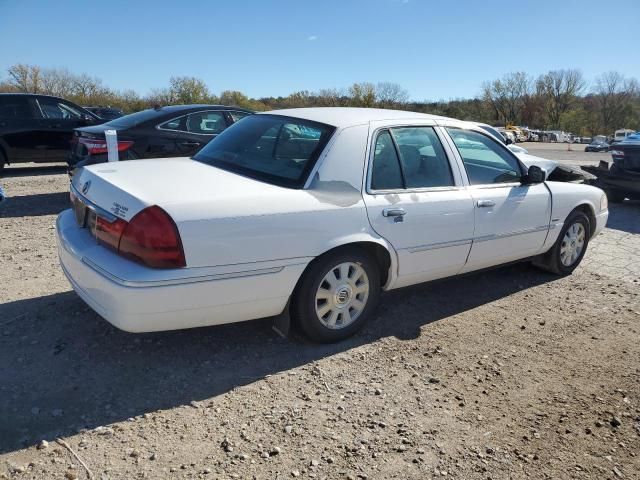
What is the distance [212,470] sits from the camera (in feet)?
7.82

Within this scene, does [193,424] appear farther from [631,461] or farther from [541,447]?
[631,461]

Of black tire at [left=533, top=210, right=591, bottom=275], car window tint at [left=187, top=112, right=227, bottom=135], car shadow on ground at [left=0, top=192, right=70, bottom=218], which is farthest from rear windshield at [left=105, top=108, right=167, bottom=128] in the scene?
black tire at [left=533, top=210, right=591, bottom=275]

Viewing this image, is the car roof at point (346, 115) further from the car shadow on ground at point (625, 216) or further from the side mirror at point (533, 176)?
the car shadow on ground at point (625, 216)

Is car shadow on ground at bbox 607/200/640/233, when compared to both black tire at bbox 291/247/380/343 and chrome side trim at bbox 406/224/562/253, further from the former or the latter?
black tire at bbox 291/247/380/343

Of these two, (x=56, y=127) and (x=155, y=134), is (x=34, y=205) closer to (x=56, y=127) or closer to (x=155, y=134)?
(x=155, y=134)

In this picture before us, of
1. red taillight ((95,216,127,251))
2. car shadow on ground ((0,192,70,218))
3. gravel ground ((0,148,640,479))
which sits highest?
red taillight ((95,216,127,251))

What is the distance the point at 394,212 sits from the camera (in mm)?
3604

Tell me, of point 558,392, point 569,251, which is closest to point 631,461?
point 558,392

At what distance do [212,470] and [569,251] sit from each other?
14.3 ft

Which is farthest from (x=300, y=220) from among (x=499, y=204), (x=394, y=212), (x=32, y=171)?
(x=32, y=171)

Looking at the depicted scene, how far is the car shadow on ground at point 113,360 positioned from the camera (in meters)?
2.73

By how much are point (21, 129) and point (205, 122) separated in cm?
464

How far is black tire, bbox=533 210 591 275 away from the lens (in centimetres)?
519

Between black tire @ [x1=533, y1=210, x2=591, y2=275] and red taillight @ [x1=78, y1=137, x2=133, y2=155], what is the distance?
555 cm
